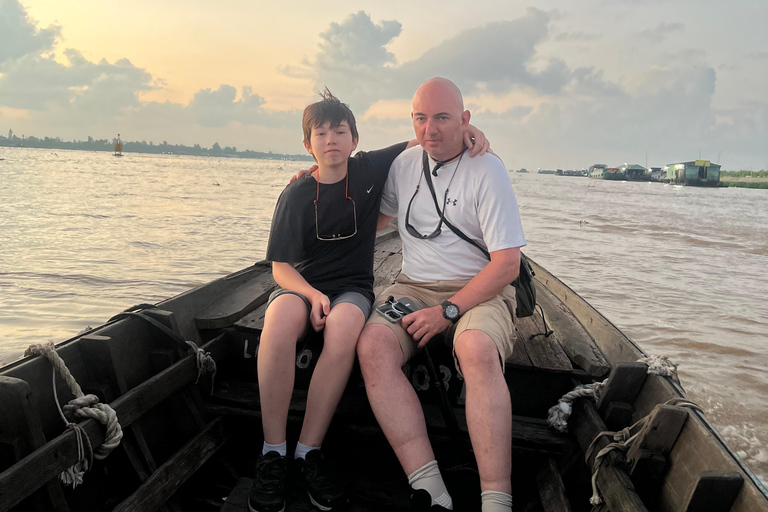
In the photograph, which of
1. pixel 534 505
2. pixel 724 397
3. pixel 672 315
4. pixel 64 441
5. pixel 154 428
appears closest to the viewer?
pixel 64 441

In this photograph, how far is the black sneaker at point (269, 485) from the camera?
6.55ft

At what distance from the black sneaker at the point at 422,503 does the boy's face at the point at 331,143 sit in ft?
5.40

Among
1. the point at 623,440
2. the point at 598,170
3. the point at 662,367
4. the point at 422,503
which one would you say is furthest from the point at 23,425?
the point at 598,170

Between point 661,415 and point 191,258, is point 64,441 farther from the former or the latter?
point 191,258

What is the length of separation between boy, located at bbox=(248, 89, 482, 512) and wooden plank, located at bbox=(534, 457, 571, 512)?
892 mm

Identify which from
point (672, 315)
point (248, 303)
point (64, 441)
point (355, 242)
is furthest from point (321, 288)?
point (672, 315)

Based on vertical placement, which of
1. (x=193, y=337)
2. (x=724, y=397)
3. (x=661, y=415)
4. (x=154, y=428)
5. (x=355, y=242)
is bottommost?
(x=724, y=397)

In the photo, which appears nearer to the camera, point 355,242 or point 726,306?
point 355,242

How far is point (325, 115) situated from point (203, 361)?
144cm

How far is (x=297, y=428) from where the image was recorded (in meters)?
2.63

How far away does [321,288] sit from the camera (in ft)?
8.67

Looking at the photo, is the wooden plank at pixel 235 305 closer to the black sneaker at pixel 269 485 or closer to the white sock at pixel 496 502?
the black sneaker at pixel 269 485

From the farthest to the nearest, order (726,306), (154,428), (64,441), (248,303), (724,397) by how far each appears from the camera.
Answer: (726,306) → (724,397) → (248,303) → (154,428) → (64,441)

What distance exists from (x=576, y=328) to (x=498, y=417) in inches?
64.1
